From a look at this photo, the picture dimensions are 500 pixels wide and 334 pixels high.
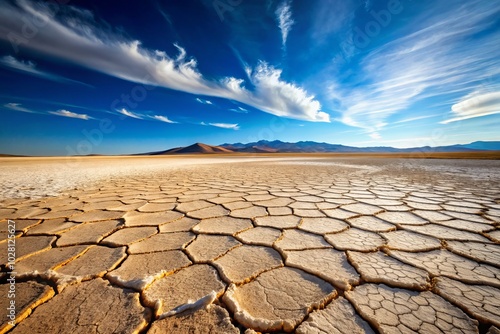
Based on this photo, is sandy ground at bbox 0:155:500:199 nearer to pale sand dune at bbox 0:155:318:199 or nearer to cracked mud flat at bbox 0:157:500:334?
pale sand dune at bbox 0:155:318:199

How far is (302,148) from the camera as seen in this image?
11662 cm

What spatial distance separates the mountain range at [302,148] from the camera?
78.7 meters

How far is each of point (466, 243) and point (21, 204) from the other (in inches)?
145

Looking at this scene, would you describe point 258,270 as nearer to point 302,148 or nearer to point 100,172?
point 100,172

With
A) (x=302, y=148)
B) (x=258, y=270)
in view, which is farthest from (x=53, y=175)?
(x=302, y=148)

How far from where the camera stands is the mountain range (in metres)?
78.7

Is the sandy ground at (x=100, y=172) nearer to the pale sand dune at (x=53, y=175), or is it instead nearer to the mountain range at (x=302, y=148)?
the pale sand dune at (x=53, y=175)

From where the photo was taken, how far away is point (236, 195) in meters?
2.45

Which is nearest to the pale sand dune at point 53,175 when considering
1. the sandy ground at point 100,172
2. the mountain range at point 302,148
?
the sandy ground at point 100,172

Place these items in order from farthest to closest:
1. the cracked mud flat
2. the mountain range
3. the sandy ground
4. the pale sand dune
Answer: the mountain range
the sandy ground
the pale sand dune
the cracked mud flat

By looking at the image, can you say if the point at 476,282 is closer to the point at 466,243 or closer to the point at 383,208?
the point at 466,243

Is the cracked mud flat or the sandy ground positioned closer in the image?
the cracked mud flat

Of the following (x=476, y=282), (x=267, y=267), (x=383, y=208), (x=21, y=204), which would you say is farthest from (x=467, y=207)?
(x=21, y=204)

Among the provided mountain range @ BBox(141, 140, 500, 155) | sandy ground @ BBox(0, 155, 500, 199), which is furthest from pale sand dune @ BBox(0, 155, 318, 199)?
mountain range @ BBox(141, 140, 500, 155)
